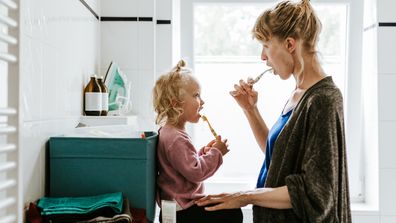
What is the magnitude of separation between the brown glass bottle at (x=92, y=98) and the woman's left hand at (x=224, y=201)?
2.35 ft

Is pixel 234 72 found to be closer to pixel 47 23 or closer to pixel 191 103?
pixel 191 103

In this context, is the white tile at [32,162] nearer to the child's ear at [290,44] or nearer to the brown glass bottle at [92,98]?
the brown glass bottle at [92,98]

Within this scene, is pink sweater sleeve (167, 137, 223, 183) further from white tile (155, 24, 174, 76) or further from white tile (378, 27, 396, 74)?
white tile (378, 27, 396, 74)

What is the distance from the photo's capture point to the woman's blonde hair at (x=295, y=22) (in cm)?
142

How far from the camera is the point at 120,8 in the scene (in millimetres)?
2455

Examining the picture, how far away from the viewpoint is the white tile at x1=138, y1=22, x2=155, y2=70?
2.44 metres

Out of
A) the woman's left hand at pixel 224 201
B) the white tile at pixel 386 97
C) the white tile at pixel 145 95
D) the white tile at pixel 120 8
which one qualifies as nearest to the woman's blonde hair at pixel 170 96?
the woman's left hand at pixel 224 201

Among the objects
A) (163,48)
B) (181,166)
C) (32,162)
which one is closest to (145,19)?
(163,48)

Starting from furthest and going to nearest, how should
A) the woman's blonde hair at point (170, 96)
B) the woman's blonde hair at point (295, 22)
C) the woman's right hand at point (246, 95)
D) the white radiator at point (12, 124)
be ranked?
the woman's right hand at point (246, 95)
the woman's blonde hair at point (170, 96)
the woman's blonde hair at point (295, 22)
the white radiator at point (12, 124)

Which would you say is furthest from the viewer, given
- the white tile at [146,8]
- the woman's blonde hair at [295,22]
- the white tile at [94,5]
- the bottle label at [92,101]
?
the white tile at [146,8]

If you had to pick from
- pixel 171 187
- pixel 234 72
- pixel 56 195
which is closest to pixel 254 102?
pixel 171 187

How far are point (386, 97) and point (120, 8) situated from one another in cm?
140

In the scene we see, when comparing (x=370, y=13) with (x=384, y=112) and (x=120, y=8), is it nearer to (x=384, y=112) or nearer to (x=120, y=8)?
(x=384, y=112)

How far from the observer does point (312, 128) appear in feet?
4.45
